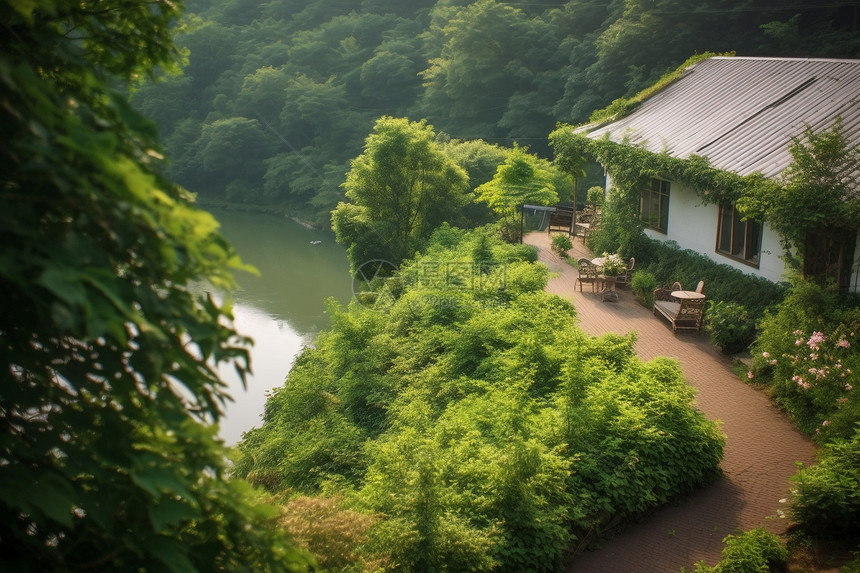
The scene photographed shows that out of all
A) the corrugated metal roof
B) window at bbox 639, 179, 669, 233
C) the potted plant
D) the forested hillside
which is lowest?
the potted plant

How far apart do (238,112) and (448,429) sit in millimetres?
39520

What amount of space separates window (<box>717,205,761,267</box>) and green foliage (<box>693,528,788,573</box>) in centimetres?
777

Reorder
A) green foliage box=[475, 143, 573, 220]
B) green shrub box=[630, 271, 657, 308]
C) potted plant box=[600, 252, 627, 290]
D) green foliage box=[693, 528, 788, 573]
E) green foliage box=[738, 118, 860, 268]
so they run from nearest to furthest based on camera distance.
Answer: green foliage box=[693, 528, 788, 573] < green foliage box=[738, 118, 860, 268] < green shrub box=[630, 271, 657, 308] < potted plant box=[600, 252, 627, 290] < green foliage box=[475, 143, 573, 220]

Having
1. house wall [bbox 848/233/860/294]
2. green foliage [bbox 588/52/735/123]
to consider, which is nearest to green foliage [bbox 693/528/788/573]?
house wall [bbox 848/233/860/294]

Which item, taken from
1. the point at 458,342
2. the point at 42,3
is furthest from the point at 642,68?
the point at 42,3

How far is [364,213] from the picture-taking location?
2155 centimetres

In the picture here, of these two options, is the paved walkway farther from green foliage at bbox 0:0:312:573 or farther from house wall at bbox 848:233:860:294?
green foliage at bbox 0:0:312:573

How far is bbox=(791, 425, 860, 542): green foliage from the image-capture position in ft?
23.1

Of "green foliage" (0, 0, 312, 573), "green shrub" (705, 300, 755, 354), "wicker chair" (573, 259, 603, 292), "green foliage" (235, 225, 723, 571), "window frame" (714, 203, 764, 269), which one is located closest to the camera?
"green foliage" (0, 0, 312, 573)

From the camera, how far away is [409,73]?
44.6 m

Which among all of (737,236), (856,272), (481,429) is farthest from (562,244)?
(481,429)

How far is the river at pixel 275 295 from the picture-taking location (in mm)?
18484

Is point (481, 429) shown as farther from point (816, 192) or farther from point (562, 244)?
point (562, 244)

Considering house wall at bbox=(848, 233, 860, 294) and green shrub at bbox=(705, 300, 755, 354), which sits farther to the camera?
green shrub at bbox=(705, 300, 755, 354)
